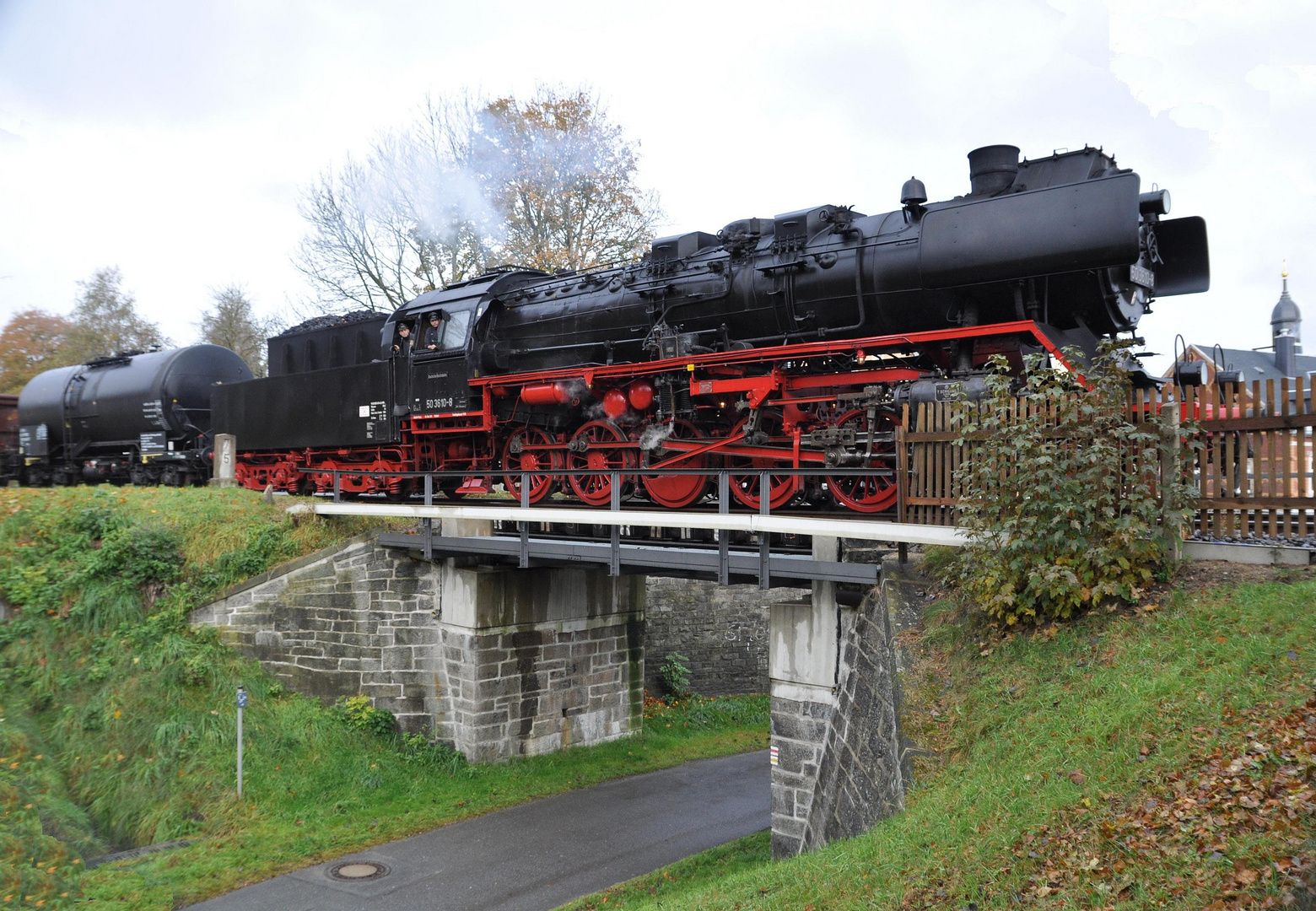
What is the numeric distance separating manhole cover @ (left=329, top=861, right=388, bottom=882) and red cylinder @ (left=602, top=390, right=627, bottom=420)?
6.20m

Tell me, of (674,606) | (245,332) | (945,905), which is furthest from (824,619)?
(245,332)

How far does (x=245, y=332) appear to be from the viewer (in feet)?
135

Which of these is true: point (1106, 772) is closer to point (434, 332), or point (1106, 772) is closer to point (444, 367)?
point (444, 367)

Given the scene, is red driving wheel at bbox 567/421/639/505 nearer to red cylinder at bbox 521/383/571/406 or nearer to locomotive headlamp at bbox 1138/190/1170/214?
red cylinder at bbox 521/383/571/406

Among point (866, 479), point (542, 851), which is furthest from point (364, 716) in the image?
point (866, 479)

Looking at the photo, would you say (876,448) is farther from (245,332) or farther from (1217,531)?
(245,332)

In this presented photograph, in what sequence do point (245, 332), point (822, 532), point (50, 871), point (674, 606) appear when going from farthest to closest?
point (245, 332) → point (674, 606) → point (50, 871) → point (822, 532)

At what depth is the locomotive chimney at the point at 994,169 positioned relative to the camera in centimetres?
930

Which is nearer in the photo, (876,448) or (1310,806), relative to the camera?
(1310,806)

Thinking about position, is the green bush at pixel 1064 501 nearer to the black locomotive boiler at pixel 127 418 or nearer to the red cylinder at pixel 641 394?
the red cylinder at pixel 641 394

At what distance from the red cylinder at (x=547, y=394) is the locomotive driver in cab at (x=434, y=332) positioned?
2.22 meters

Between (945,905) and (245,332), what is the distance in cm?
4225

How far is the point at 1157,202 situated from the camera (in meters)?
8.67

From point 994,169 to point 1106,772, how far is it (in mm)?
6435
